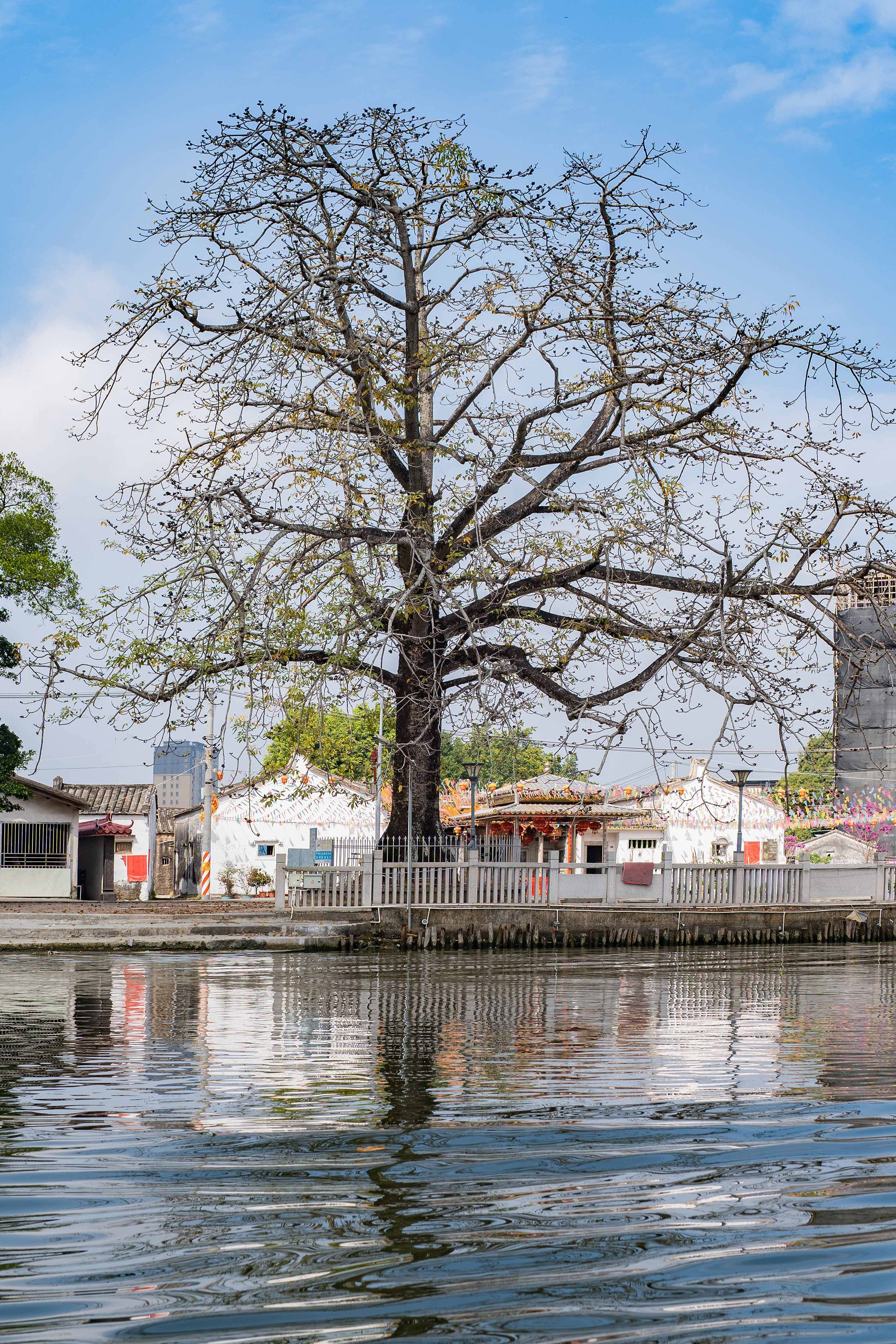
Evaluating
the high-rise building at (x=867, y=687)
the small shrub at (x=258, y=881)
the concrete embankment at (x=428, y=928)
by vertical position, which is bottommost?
the small shrub at (x=258, y=881)

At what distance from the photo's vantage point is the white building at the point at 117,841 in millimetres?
44938

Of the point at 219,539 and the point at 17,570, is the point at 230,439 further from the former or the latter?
the point at 17,570

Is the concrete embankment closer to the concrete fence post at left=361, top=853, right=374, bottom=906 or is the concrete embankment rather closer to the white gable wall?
the concrete fence post at left=361, top=853, right=374, bottom=906

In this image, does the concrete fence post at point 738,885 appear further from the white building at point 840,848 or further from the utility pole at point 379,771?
the white building at point 840,848

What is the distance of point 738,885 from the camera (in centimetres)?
2773

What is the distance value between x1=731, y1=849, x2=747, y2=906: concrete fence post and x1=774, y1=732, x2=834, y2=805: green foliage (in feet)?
10.2

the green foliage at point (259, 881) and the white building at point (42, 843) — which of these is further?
the green foliage at point (259, 881)

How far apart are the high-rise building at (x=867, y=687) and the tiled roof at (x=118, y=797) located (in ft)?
79.1

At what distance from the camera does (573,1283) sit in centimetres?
357

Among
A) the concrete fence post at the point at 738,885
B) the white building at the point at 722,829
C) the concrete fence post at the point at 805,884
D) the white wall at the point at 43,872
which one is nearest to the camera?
the concrete fence post at the point at 738,885

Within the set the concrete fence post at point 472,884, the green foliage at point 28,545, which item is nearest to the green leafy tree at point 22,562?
the green foliage at point 28,545

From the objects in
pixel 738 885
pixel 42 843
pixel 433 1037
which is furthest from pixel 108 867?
pixel 433 1037

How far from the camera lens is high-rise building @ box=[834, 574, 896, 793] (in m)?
18.3

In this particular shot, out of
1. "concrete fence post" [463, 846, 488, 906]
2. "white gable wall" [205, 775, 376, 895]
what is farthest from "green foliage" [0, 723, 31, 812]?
"white gable wall" [205, 775, 376, 895]
